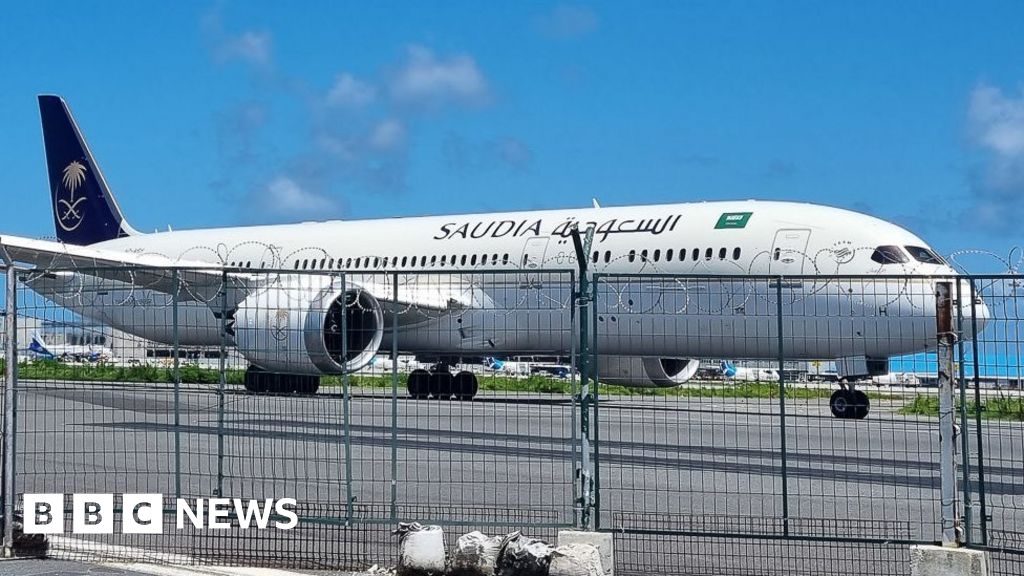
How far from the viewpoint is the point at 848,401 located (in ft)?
38.0

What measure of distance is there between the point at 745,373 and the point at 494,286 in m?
2.45

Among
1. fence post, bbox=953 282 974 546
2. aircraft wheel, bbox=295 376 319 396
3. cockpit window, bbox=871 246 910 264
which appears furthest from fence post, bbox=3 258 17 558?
cockpit window, bbox=871 246 910 264

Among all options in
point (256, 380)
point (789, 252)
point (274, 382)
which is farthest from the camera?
point (789, 252)

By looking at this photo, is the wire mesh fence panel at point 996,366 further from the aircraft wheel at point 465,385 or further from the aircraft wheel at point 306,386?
the aircraft wheel at point 306,386

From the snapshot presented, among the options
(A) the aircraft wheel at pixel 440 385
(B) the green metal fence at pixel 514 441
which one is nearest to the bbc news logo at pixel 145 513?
(B) the green metal fence at pixel 514 441

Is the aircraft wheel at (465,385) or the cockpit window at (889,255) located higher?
the cockpit window at (889,255)

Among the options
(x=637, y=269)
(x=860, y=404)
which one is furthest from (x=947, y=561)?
(x=637, y=269)

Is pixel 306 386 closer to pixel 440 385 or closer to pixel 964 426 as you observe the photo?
pixel 440 385

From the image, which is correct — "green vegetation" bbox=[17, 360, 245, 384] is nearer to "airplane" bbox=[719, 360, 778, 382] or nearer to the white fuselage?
the white fuselage

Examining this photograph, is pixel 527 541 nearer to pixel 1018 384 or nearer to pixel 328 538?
pixel 328 538

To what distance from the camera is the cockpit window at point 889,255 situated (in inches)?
720

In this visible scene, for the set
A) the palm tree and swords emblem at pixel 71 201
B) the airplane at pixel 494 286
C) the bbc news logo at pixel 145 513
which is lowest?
the bbc news logo at pixel 145 513

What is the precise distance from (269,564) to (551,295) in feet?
28.9

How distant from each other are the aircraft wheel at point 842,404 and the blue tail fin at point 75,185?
25.3 metres
